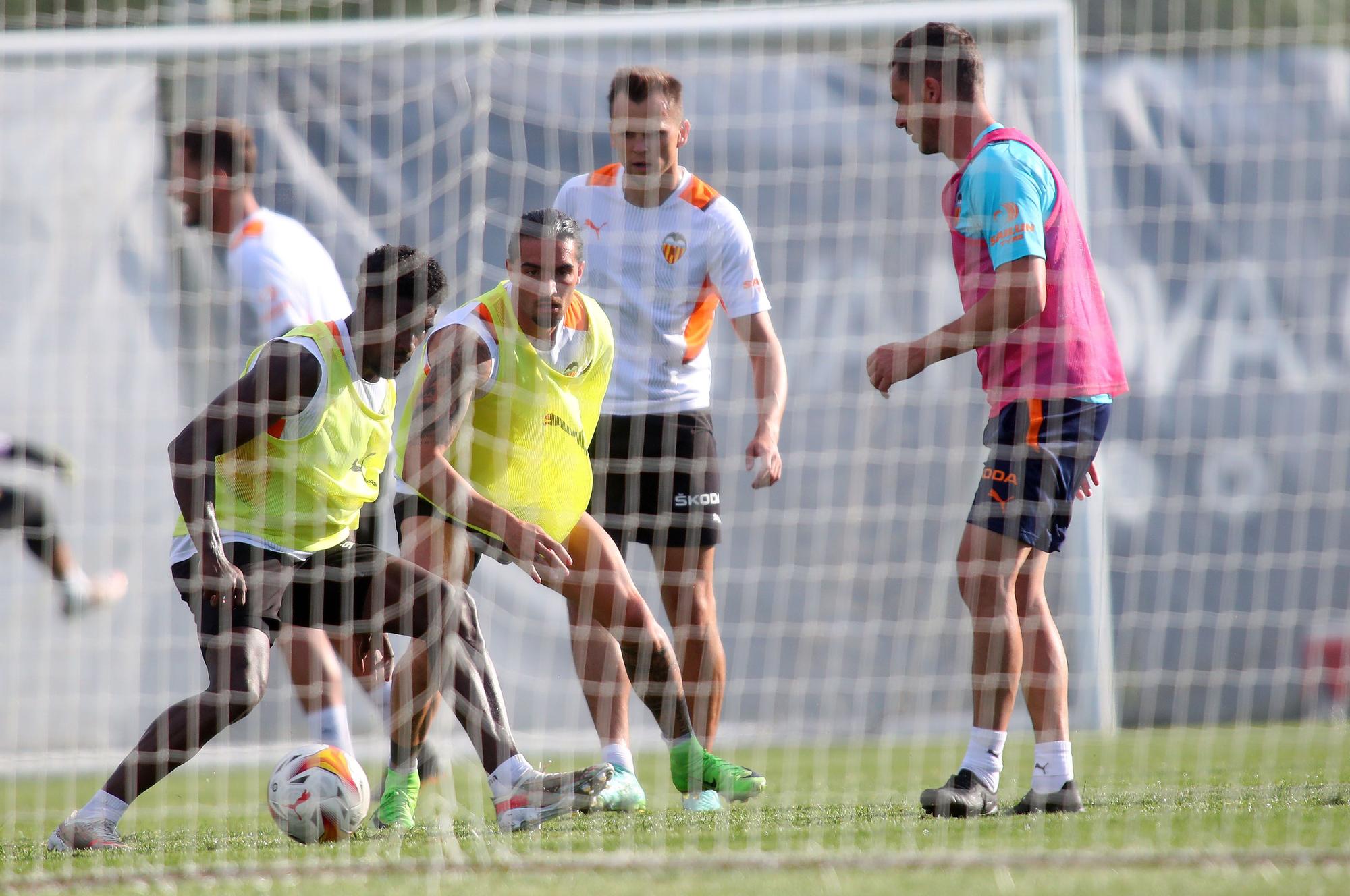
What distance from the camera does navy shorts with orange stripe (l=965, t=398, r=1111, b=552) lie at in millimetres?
3652

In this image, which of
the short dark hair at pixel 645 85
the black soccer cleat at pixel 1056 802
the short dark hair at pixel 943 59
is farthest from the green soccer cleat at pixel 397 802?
the short dark hair at pixel 943 59

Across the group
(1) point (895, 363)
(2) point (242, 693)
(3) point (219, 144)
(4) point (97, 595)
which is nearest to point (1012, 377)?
(1) point (895, 363)

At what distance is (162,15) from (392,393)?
19.0ft

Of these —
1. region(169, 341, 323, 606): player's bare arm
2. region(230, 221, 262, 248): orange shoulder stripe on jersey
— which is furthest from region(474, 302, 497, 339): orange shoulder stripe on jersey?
region(230, 221, 262, 248): orange shoulder stripe on jersey

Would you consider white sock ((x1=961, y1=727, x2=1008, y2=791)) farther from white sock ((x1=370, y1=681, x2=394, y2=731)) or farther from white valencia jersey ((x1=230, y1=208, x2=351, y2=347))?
white valencia jersey ((x1=230, y1=208, x2=351, y2=347))

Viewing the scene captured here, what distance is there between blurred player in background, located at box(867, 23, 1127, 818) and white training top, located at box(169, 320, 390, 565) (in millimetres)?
1377

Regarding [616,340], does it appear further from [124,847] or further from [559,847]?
[124,847]

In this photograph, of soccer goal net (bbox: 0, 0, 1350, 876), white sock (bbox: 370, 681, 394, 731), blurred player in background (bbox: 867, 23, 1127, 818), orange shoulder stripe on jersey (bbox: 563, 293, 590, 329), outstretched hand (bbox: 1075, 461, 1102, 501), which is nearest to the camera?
blurred player in background (bbox: 867, 23, 1127, 818)

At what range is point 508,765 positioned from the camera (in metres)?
3.73

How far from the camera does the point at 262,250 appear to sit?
467 cm

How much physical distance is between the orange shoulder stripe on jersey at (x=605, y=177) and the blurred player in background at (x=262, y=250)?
0.96m

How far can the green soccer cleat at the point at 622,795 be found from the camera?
398 cm

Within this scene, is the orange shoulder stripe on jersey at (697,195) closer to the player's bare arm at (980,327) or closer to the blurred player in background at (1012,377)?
the blurred player in background at (1012,377)

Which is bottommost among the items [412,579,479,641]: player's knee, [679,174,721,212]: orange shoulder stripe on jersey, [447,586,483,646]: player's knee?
[447,586,483,646]: player's knee
